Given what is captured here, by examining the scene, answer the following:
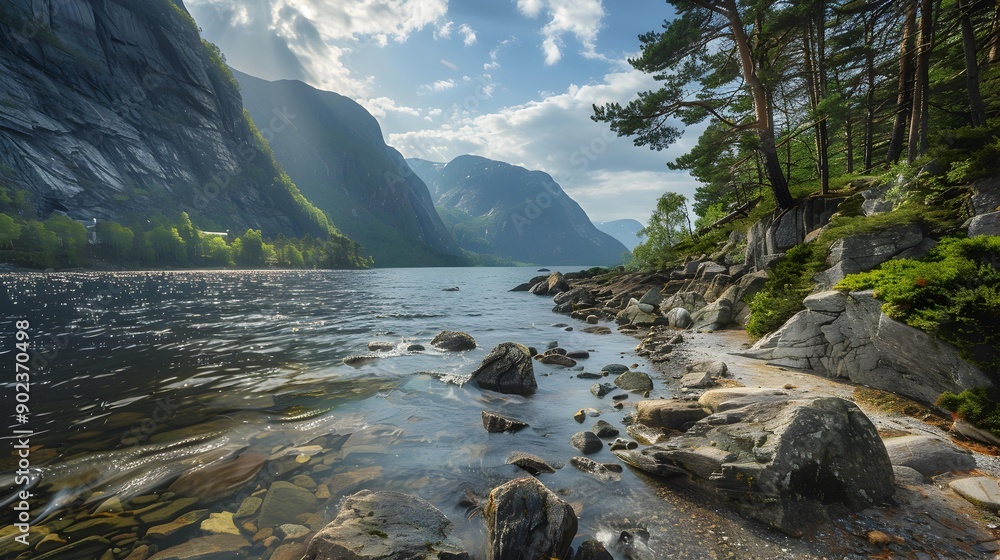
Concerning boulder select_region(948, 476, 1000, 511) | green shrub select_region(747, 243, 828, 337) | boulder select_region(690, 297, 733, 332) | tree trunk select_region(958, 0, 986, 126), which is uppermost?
tree trunk select_region(958, 0, 986, 126)

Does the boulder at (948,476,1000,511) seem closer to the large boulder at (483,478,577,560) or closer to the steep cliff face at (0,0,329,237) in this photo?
the large boulder at (483,478,577,560)

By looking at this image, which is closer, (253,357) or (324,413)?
(324,413)

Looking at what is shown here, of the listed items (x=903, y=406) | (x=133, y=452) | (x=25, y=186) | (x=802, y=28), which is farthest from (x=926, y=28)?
(x=25, y=186)

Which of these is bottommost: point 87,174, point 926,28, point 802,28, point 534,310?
point 534,310

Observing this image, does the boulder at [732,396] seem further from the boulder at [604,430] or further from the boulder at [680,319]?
the boulder at [680,319]

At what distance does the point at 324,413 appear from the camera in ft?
31.4

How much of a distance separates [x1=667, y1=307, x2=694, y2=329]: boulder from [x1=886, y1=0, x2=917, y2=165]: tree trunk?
11252 millimetres

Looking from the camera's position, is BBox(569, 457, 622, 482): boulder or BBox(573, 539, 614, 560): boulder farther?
BBox(569, 457, 622, 482): boulder

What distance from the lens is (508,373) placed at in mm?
12125

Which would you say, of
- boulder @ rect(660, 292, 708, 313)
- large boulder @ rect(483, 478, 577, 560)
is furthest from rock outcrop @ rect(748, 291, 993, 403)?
boulder @ rect(660, 292, 708, 313)

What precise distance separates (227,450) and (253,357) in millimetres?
9063

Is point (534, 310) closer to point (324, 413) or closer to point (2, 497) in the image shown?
point (324, 413)

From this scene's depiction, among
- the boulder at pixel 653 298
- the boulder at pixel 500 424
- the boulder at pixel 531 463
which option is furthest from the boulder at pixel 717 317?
the boulder at pixel 531 463

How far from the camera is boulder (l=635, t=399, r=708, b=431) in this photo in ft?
26.2
